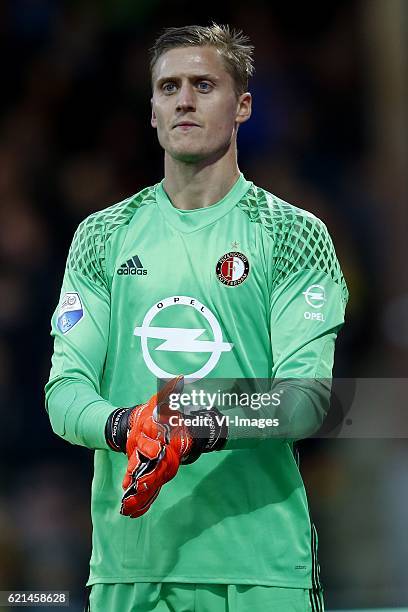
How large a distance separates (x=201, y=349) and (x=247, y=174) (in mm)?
1641

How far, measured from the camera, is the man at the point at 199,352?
264 cm

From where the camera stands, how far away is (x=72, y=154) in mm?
4480

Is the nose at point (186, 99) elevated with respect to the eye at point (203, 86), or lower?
lower

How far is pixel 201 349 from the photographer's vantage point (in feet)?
9.14

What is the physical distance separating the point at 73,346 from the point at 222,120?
0.71 m

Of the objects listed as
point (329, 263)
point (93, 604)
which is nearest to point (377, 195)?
point (329, 263)

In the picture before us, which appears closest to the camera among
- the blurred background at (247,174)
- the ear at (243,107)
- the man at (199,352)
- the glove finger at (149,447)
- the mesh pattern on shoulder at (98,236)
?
the glove finger at (149,447)

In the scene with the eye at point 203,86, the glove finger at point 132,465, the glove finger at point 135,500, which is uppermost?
the eye at point 203,86


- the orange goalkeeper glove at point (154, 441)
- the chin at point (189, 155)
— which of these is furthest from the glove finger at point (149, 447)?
the chin at point (189, 155)

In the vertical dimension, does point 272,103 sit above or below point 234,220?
above

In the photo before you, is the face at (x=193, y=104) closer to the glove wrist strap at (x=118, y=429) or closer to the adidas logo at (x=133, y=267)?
the adidas logo at (x=133, y=267)

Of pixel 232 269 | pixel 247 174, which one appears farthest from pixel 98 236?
pixel 247 174

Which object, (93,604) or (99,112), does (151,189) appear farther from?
(99,112)

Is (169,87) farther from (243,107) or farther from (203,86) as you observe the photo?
(243,107)
